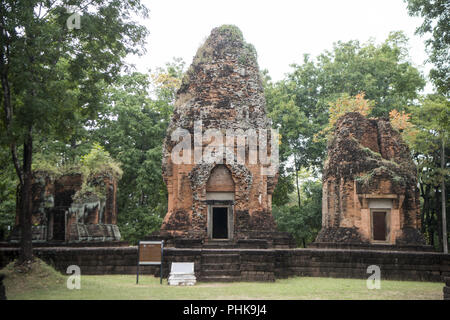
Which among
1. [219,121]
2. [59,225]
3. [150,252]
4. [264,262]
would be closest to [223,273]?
[264,262]

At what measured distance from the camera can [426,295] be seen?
10031 mm

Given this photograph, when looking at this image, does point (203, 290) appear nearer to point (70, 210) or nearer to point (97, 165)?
point (70, 210)

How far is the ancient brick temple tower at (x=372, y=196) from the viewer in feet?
57.9

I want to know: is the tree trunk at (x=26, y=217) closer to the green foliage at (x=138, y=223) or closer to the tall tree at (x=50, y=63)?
the tall tree at (x=50, y=63)

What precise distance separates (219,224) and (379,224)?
6.54 meters

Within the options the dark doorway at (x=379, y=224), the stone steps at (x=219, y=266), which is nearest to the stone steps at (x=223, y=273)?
the stone steps at (x=219, y=266)

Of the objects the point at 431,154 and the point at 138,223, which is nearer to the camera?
the point at 138,223

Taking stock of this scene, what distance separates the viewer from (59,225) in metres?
21.5

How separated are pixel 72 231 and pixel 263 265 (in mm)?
9796

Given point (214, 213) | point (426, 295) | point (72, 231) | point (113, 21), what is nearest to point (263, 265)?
point (426, 295)

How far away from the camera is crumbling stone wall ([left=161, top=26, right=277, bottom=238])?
15969 mm

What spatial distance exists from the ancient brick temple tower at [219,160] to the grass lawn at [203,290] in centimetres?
398
